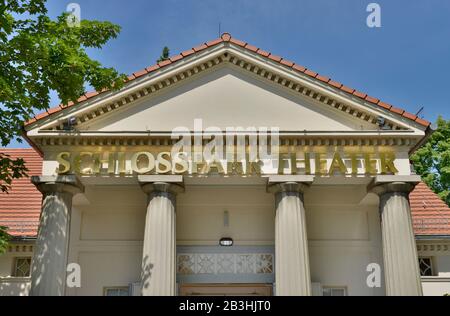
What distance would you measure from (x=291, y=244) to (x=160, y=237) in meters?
4.21

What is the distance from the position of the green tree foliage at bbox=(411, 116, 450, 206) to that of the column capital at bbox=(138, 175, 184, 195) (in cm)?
2224

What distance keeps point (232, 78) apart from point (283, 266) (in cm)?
697

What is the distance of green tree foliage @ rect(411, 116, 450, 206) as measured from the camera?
113 ft

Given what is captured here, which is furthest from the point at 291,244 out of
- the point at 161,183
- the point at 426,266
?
the point at 426,266

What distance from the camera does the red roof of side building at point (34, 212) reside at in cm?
2120

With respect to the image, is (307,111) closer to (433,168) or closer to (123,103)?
(123,103)

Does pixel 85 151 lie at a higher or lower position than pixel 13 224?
higher

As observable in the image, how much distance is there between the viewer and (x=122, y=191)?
68.6 ft

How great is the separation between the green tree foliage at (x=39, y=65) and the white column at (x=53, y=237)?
2.69m

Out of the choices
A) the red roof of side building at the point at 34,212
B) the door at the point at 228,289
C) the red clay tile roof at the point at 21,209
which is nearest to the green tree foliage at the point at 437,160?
the red roof of side building at the point at 34,212

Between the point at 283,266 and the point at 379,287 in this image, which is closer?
the point at 283,266

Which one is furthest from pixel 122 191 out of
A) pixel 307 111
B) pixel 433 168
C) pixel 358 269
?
pixel 433 168
